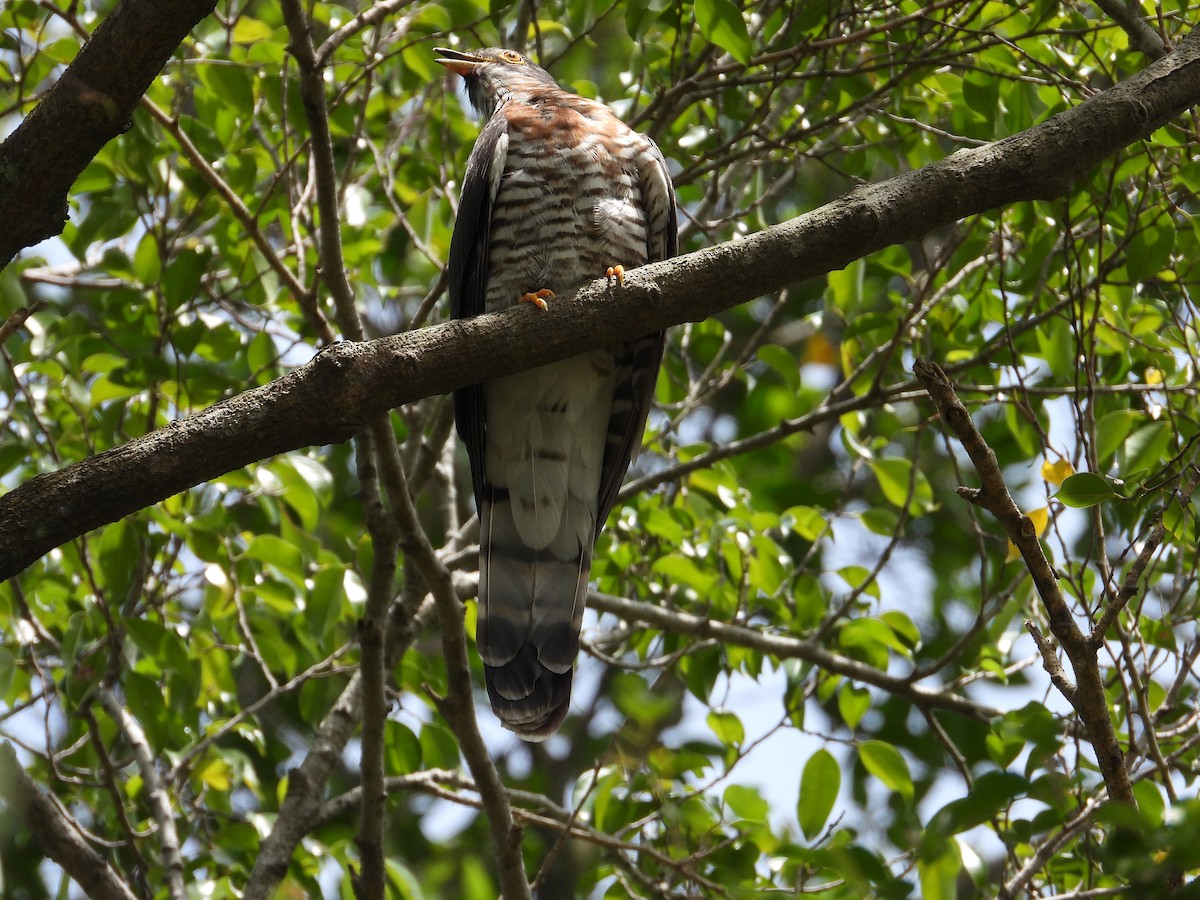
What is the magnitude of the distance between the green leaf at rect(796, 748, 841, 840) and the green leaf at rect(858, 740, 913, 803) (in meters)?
0.16

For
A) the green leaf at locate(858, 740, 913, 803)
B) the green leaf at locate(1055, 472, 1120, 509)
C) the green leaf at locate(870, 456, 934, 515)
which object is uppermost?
the green leaf at locate(870, 456, 934, 515)

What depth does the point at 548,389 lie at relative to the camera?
3.58 meters

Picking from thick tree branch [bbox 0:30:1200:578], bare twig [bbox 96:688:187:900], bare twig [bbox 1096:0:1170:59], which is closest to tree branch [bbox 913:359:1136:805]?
thick tree branch [bbox 0:30:1200:578]

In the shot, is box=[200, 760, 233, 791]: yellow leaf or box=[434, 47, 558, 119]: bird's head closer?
box=[200, 760, 233, 791]: yellow leaf

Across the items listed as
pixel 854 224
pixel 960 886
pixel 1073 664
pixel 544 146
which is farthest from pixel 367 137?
pixel 960 886

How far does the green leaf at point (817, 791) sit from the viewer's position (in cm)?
327

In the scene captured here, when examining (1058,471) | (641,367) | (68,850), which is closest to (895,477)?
(1058,471)

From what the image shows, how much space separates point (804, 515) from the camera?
3865mm

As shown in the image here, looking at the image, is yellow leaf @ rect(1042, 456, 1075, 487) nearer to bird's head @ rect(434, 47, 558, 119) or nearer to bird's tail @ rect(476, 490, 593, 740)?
bird's tail @ rect(476, 490, 593, 740)

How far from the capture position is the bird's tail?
10.7ft

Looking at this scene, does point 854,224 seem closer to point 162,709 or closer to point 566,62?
point 162,709

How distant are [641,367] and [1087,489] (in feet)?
5.40

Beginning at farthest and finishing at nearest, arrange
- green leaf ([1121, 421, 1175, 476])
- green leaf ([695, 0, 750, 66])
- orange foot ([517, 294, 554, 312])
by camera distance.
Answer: green leaf ([1121, 421, 1175, 476]) → green leaf ([695, 0, 750, 66]) → orange foot ([517, 294, 554, 312])

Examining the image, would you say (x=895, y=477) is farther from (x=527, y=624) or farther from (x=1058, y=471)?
(x=527, y=624)
